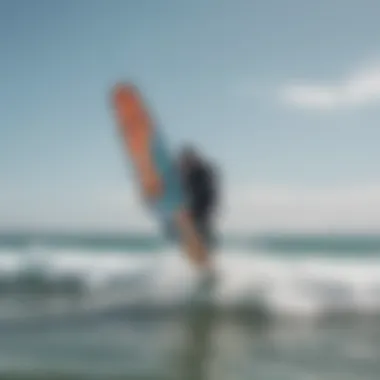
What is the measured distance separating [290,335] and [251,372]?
0.87 m

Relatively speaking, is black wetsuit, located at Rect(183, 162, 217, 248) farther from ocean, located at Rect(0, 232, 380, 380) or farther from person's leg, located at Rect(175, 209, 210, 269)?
ocean, located at Rect(0, 232, 380, 380)

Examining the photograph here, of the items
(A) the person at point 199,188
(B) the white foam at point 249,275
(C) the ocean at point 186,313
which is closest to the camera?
(C) the ocean at point 186,313

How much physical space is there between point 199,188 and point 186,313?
936mm

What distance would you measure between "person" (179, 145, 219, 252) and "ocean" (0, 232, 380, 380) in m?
0.60

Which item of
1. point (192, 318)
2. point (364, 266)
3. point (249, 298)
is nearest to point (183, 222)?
point (192, 318)

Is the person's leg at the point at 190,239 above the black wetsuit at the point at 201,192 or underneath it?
underneath

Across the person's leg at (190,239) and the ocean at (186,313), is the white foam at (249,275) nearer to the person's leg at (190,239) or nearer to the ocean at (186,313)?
the ocean at (186,313)

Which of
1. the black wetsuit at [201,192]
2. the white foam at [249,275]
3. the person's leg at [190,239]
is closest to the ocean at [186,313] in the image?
the white foam at [249,275]

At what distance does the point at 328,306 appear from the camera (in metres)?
4.76

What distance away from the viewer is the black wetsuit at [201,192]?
12.6 ft

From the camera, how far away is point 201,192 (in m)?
3.92

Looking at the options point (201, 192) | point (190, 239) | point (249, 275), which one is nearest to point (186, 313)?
point (190, 239)

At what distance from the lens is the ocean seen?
3.11 meters

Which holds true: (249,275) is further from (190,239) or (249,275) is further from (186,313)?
(190,239)
